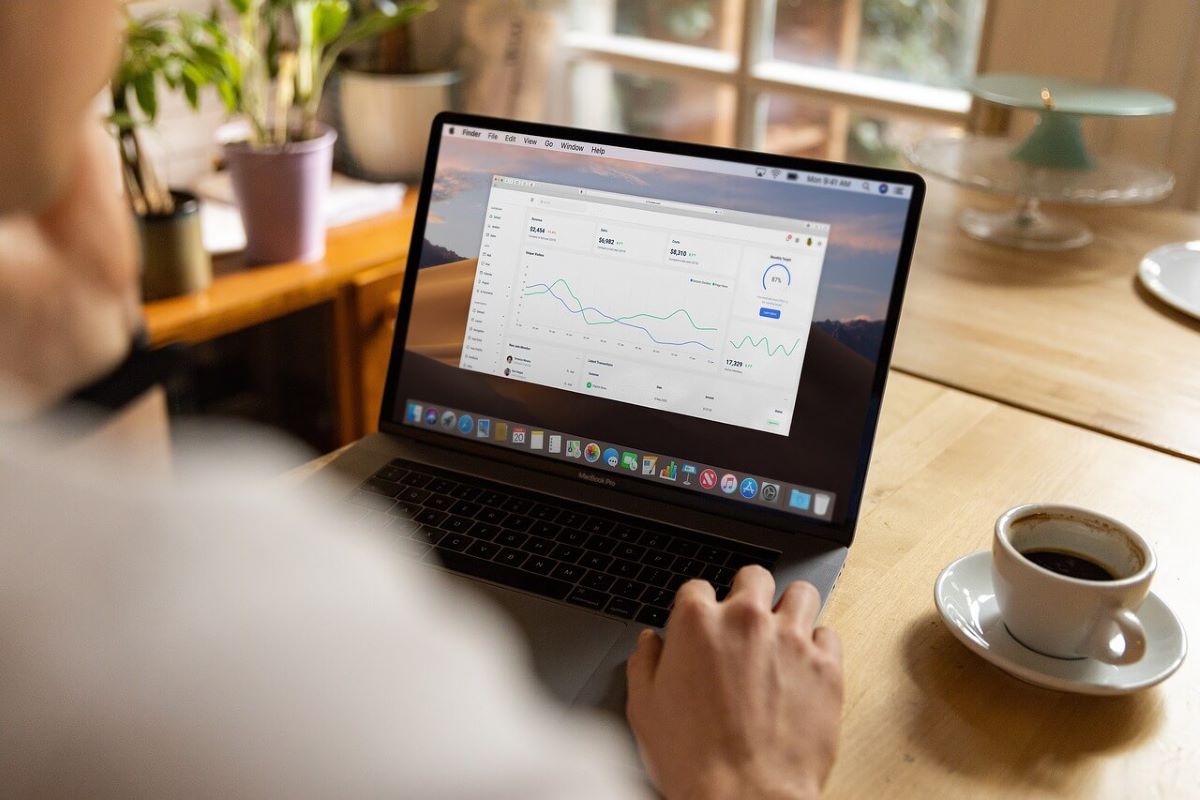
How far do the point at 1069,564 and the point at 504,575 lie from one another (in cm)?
39

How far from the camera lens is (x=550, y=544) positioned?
0.84 m

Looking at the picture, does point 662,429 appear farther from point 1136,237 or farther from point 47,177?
point 1136,237

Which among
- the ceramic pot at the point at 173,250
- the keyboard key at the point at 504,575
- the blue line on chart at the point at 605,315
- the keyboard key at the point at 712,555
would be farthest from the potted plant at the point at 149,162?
the keyboard key at the point at 712,555

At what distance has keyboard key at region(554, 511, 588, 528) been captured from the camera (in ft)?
2.82

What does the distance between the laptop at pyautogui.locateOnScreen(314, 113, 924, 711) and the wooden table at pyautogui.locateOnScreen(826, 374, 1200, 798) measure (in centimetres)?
6

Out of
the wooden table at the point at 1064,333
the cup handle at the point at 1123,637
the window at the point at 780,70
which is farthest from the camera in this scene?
the window at the point at 780,70

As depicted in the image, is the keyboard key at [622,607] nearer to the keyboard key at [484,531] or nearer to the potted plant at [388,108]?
Answer: the keyboard key at [484,531]

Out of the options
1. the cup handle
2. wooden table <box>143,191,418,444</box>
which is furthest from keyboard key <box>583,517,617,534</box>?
wooden table <box>143,191,418,444</box>

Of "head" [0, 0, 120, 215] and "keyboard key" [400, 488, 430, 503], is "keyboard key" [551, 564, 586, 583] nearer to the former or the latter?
"keyboard key" [400, 488, 430, 503]

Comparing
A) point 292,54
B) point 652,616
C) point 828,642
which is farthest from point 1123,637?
point 292,54

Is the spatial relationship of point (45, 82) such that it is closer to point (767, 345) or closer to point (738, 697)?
point (738, 697)

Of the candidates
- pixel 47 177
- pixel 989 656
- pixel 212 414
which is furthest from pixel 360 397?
pixel 47 177

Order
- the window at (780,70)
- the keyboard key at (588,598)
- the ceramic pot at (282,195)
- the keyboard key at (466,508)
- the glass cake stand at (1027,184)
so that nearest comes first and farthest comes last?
1. the keyboard key at (588,598)
2. the keyboard key at (466,508)
3. the glass cake stand at (1027,184)
4. the ceramic pot at (282,195)
5. the window at (780,70)

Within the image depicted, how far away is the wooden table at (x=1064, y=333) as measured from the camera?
109 centimetres
